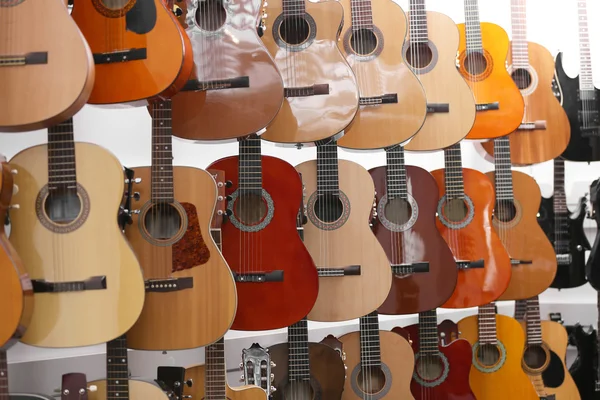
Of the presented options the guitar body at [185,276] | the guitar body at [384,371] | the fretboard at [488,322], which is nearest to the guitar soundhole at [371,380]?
the guitar body at [384,371]

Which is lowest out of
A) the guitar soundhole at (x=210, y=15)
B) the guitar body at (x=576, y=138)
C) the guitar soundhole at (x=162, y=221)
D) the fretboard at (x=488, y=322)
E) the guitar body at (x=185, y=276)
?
the fretboard at (x=488, y=322)

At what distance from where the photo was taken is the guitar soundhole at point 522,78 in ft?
12.3

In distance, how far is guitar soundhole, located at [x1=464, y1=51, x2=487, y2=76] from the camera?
3.50m

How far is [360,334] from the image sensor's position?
122 inches

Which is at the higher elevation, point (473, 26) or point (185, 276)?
point (473, 26)

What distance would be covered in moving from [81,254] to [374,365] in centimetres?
152

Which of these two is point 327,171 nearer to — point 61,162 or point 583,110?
point 61,162

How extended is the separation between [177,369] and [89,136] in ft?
3.81

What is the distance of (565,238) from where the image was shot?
382 centimetres

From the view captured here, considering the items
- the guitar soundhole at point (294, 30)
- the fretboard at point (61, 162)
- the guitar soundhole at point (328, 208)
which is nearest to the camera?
the fretboard at point (61, 162)

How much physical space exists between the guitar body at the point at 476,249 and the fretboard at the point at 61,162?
6.05ft

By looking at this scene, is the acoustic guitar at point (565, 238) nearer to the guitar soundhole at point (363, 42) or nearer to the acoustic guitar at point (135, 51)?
the guitar soundhole at point (363, 42)

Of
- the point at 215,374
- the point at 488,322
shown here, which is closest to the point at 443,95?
the point at 488,322

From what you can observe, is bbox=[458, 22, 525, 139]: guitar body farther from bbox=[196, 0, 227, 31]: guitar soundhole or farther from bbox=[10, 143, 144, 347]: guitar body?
bbox=[10, 143, 144, 347]: guitar body
